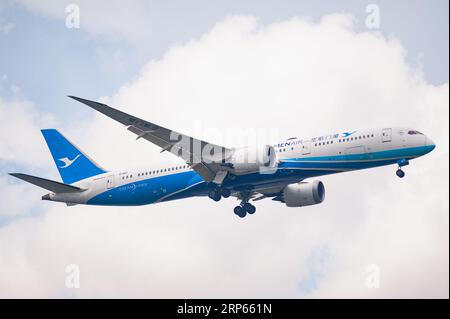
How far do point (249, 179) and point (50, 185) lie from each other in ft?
48.3

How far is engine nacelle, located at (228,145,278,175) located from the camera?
4659cm

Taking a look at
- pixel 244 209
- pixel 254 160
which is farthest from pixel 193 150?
pixel 244 209

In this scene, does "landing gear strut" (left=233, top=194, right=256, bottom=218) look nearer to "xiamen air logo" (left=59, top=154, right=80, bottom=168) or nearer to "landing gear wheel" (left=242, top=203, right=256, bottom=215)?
"landing gear wheel" (left=242, top=203, right=256, bottom=215)

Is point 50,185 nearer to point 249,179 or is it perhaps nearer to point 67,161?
point 67,161

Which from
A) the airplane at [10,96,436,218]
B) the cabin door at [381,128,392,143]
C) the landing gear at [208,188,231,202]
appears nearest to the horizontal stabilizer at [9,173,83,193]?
the airplane at [10,96,436,218]

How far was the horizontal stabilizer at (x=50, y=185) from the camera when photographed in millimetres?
48731

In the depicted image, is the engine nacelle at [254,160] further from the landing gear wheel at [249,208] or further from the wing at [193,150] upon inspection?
the landing gear wheel at [249,208]

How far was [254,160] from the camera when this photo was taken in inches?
1839

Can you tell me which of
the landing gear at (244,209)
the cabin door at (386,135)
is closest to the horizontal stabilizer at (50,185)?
the landing gear at (244,209)

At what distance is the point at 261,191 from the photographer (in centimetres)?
5484

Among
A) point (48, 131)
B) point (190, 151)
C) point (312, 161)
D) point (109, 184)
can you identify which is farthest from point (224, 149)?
A: point (48, 131)

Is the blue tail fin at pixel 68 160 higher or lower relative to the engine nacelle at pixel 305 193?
higher
